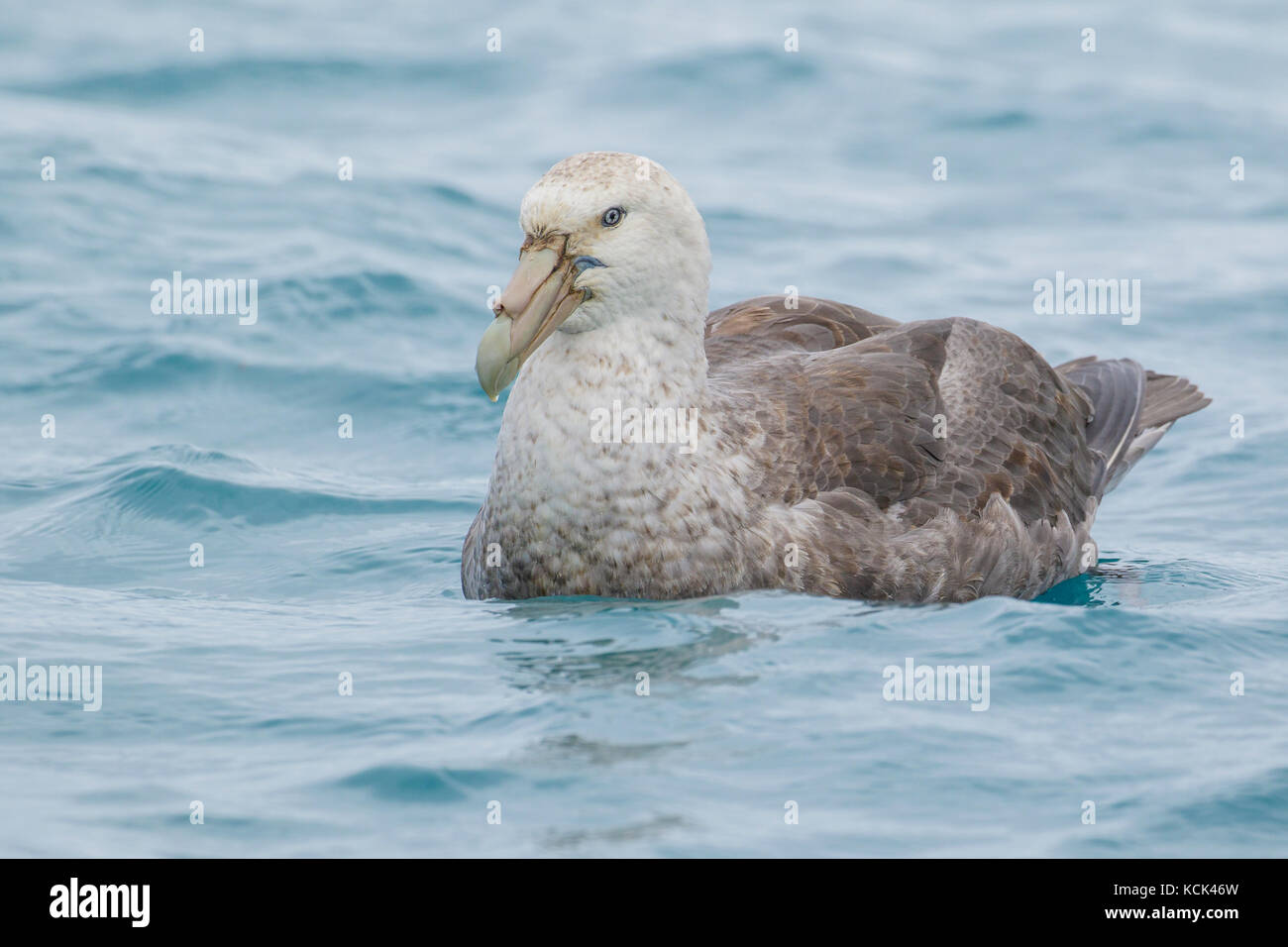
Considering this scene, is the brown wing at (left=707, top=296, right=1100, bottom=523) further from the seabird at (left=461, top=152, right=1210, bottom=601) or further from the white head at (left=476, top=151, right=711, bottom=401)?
the white head at (left=476, top=151, right=711, bottom=401)

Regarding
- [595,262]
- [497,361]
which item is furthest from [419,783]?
[595,262]

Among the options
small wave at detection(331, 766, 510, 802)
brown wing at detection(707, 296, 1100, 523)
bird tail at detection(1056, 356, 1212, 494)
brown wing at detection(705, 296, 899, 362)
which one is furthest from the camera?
bird tail at detection(1056, 356, 1212, 494)

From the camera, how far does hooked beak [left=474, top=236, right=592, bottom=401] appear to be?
7668 mm

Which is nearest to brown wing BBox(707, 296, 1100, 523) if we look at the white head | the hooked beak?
the white head

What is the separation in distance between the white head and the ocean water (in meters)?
1.20

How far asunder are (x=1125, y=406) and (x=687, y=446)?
3.74 metres

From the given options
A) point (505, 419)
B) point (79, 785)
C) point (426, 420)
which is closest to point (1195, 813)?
point (505, 419)

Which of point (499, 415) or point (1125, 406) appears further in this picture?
point (499, 415)

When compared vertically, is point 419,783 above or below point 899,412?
below

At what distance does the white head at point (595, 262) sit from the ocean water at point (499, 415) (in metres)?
1.20

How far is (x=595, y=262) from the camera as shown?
25.7 ft

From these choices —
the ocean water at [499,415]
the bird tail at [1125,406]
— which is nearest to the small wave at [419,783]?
Answer: the ocean water at [499,415]

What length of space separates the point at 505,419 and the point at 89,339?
614 cm

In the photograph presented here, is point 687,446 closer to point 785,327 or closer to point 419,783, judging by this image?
point 785,327
